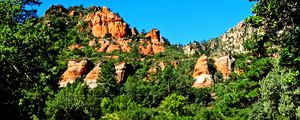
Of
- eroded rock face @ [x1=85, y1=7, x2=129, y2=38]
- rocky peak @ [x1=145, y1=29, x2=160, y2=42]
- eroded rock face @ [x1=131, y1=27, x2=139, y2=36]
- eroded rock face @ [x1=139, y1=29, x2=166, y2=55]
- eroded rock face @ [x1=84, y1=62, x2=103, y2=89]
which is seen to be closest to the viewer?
eroded rock face @ [x1=84, y1=62, x2=103, y2=89]

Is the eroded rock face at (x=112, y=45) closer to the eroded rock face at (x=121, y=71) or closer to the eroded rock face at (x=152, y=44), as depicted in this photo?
the eroded rock face at (x=152, y=44)

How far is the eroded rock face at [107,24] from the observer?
162000mm

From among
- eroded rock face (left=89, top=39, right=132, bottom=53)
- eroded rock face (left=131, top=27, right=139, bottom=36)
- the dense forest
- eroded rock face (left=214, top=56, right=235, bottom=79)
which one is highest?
eroded rock face (left=131, top=27, right=139, bottom=36)

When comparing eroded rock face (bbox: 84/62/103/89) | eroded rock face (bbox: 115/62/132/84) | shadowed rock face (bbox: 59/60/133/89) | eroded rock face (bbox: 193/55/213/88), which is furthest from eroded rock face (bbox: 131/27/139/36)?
eroded rock face (bbox: 84/62/103/89)

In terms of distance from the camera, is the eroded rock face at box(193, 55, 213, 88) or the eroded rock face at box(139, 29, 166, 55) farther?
the eroded rock face at box(139, 29, 166, 55)

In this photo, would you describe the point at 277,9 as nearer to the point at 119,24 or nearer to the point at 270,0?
the point at 270,0

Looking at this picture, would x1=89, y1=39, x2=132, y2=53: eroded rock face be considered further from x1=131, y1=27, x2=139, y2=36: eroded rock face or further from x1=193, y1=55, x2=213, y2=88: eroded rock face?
x1=193, y1=55, x2=213, y2=88: eroded rock face

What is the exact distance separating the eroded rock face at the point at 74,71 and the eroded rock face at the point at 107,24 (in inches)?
1590

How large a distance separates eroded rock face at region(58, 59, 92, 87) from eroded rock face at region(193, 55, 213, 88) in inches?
1222

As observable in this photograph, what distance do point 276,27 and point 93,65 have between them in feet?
366

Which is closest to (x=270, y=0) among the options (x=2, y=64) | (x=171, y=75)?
(x=2, y=64)

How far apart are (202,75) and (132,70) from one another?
798 inches

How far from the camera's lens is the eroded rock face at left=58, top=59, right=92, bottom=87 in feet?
390

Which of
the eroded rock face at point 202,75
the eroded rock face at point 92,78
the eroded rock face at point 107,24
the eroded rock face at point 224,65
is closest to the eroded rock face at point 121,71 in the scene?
the eroded rock face at point 92,78
